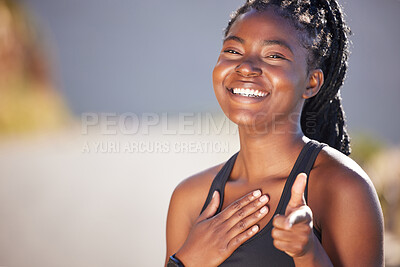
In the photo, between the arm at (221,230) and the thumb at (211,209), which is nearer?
the arm at (221,230)

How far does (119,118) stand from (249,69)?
499cm

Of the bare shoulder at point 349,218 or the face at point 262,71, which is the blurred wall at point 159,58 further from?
the bare shoulder at point 349,218

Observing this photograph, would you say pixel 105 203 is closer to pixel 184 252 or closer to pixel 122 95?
pixel 122 95

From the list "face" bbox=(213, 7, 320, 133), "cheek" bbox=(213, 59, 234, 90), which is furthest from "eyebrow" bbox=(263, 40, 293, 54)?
"cheek" bbox=(213, 59, 234, 90)

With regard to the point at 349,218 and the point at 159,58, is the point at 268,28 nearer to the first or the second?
the point at 349,218

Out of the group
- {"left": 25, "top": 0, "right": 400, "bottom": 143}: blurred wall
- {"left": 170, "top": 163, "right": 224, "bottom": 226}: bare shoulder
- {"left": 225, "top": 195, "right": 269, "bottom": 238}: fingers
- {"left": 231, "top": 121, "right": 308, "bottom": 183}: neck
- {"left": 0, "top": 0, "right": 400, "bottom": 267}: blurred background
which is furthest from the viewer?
{"left": 25, "top": 0, "right": 400, "bottom": 143}: blurred wall

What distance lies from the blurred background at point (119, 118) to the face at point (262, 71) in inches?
103

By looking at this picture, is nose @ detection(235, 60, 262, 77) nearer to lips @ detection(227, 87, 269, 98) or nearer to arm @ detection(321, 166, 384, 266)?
lips @ detection(227, 87, 269, 98)

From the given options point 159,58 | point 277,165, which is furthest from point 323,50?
point 159,58

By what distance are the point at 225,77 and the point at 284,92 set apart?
16 cm

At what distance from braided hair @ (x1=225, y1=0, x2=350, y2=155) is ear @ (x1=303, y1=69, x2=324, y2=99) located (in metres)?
0.02

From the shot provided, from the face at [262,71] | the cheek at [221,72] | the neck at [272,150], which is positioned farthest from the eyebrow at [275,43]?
the neck at [272,150]

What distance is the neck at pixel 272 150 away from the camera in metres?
1.27

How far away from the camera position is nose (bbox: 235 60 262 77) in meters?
1.19
